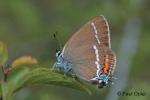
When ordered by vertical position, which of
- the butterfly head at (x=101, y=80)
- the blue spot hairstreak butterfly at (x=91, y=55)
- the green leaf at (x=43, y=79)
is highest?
the blue spot hairstreak butterfly at (x=91, y=55)

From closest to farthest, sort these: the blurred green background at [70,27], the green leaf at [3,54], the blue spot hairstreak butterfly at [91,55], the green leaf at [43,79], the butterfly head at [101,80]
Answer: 1. the green leaf at [43,79]
2. the green leaf at [3,54]
3. the butterfly head at [101,80]
4. the blue spot hairstreak butterfly at [91,55]
5. the blurred green background at [70,27]

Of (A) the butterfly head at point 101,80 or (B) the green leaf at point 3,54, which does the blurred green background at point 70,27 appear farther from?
(B) the green leaf at point 3,54

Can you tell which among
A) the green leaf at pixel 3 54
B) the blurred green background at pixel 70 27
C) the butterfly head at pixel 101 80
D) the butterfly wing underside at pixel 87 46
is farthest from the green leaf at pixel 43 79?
the blurred green background at pixel 70 27

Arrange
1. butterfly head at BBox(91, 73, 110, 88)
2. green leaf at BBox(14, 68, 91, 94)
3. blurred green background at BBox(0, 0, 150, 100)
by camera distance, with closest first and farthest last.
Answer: green leaf at BBox(14, 68, 91, 94), butterfly head at BBox(91, 73, 110, 88), blurred green background at BBox(0, 0, 150, 100)

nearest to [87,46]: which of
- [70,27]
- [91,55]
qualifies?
[91,55]

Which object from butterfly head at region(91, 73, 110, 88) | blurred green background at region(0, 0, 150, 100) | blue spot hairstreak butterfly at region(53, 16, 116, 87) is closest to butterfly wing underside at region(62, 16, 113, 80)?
blue spot hairstreak butterfly at region(53, 16, 116, 87)

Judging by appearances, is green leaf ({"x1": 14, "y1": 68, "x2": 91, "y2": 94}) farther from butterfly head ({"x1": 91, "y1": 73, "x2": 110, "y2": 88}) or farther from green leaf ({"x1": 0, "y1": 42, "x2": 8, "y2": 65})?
butterfly head ({"x1": 91, "y1": 73, "x2": 110, "y2": 88})

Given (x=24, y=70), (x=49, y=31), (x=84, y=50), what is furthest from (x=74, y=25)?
(x=24, y=70)
